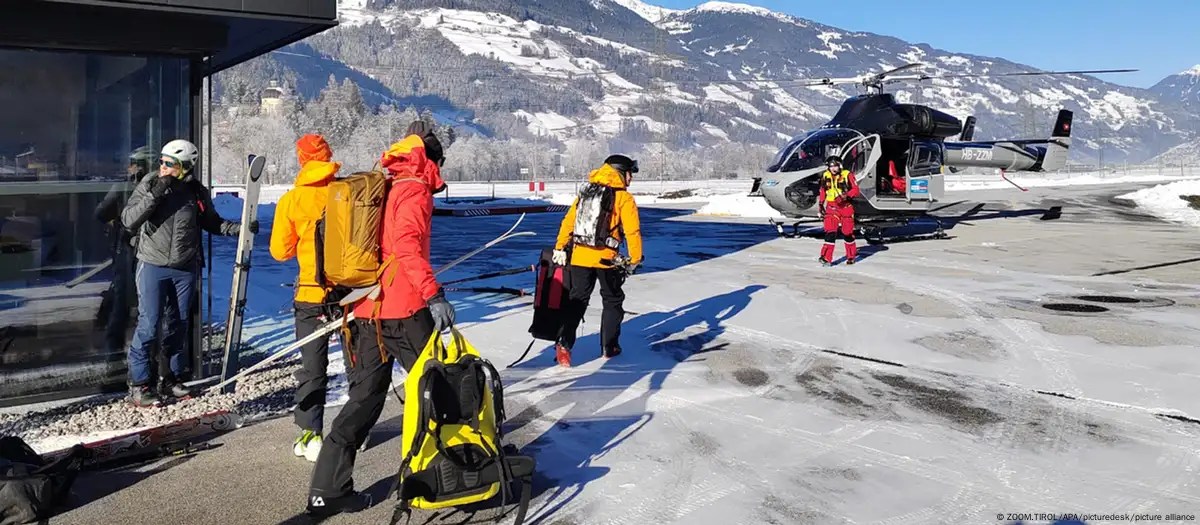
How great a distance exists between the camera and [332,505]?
3910 mm

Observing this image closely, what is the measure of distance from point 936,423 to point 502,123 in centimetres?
19120

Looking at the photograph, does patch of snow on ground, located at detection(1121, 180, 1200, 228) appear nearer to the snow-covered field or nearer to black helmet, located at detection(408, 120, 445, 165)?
the snow-covered field

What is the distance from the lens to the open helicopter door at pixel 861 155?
58.0 ft

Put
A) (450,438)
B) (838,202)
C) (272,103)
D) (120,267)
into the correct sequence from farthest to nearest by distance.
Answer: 1. (272,103)
2. (838,202)
3. (120,267)
4. (450,438)

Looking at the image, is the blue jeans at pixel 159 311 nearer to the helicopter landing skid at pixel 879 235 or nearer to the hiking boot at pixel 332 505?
the hiking boot at pixel 332 505

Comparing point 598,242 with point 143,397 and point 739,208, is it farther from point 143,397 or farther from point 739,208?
point 739,208

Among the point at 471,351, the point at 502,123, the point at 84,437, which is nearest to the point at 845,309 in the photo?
the point at 471,351

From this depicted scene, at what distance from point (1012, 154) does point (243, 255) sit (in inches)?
867

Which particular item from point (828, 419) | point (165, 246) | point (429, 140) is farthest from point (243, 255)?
point (828, 419)

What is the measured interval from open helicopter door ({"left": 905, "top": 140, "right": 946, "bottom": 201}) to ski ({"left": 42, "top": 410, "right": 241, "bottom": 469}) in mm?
16553

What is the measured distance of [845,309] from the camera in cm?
984

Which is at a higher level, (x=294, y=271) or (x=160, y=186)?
(x=160, y=186)

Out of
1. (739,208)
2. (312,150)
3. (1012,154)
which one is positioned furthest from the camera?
(739,208)

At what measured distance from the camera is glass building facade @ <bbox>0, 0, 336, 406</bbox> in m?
6.02
